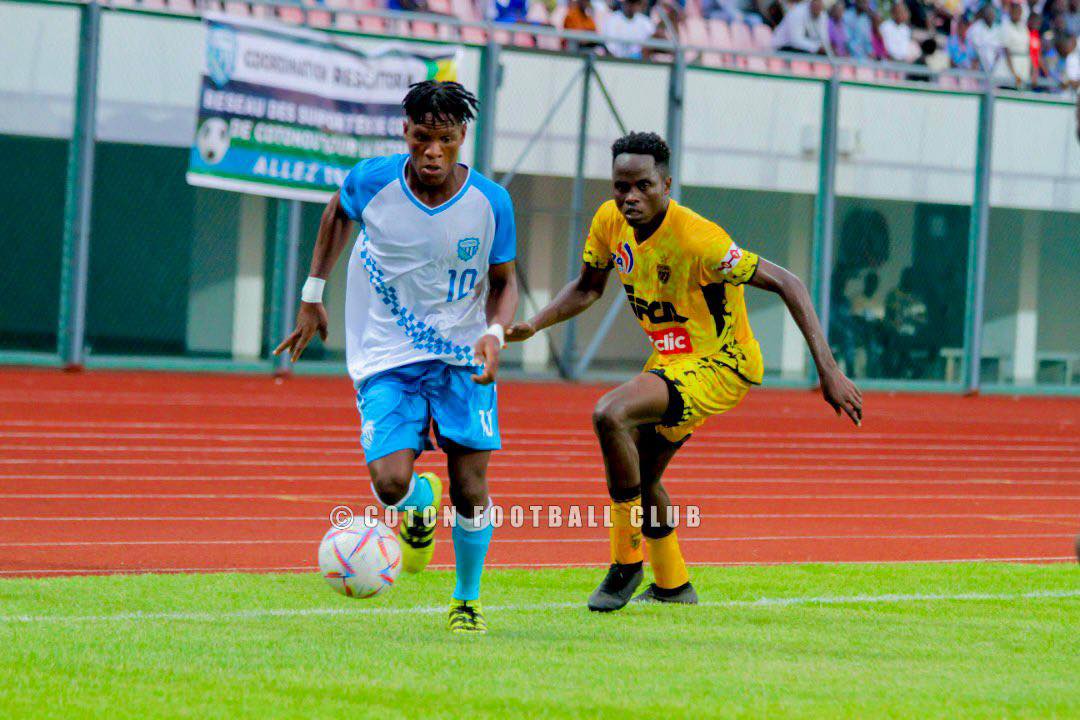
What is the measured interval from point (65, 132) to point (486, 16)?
18.1 feet

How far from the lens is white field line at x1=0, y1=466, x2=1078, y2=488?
38.0 feet

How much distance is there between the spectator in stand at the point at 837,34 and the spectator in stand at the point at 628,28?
274 cm

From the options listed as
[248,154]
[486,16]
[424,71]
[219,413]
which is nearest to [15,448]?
[219,413]

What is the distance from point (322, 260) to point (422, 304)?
47cm

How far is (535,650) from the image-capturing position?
597cm

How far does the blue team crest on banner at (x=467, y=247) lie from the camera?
21.2ft

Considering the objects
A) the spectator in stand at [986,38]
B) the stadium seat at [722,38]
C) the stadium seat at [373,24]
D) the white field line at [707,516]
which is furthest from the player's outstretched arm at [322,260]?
the spectator in stand at [986,38]

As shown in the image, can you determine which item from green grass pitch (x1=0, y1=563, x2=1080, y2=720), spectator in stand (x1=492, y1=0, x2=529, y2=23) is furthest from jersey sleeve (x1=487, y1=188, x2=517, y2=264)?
spectator in stand (x1=492, y1=0, x2=529, y2=23)

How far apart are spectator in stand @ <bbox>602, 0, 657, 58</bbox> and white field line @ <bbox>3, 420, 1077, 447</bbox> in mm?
6363

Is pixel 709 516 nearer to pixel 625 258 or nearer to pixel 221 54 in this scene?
pixel 625 258

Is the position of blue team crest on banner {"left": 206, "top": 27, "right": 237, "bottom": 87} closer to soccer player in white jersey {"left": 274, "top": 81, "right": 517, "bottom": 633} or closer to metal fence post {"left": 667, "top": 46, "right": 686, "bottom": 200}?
metal fence post {"left": 667, "top": 46, "right": 686, "bottom": 200}

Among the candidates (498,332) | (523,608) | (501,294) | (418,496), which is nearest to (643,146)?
(501,294)

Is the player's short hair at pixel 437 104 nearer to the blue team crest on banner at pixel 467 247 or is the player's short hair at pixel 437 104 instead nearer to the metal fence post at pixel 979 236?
the blue team crest on banner at pixel 467 247

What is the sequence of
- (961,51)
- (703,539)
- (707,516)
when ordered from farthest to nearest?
(961,51), (707,516), (703,539)
